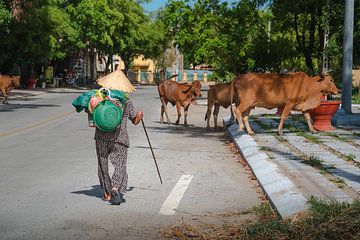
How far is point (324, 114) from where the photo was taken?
1455cm

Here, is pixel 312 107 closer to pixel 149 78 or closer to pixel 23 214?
pixel 23 214

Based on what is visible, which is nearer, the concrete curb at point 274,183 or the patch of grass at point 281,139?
the concrete curb at point 274,183

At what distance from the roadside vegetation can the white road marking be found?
0.66 meters

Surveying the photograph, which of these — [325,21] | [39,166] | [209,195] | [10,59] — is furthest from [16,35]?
[209,195]

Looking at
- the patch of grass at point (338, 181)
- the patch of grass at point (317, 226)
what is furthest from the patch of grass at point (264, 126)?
the patch of grass at point (317, 226)

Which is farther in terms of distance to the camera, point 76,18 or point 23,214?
point 76,18

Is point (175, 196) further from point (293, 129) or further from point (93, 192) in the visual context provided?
point (293, 129)

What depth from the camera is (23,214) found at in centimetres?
677

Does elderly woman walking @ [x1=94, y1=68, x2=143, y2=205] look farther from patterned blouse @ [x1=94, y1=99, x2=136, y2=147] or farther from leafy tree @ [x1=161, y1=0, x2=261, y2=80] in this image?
leafy tree @ [x1=161, y1=0, x2=261, y2=80]

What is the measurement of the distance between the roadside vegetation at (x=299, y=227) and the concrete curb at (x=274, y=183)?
19cm

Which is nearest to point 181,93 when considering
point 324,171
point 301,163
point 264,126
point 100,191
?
point 264,126

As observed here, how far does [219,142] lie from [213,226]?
26.1 ft

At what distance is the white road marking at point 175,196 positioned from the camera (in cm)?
697

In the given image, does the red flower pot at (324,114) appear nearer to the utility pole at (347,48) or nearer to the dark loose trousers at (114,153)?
the utility pole at (347,48)
